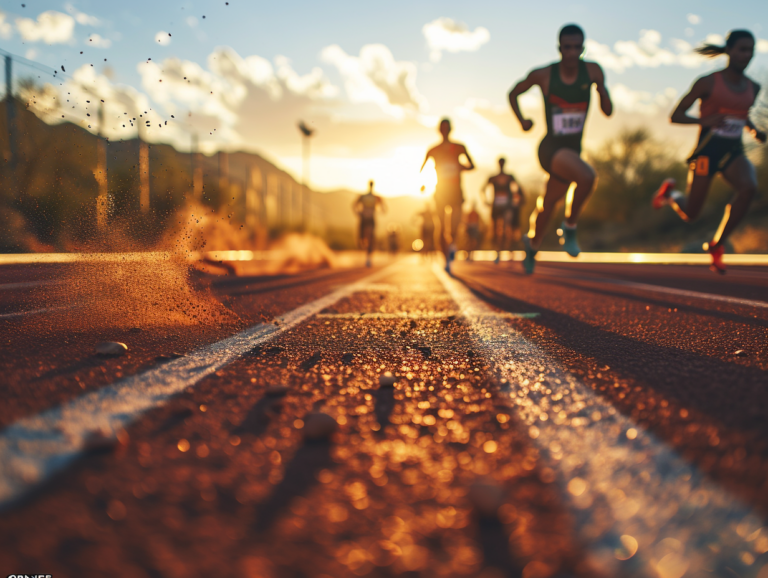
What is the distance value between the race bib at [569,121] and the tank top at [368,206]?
1075 centimetres

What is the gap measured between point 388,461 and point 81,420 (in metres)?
0.83

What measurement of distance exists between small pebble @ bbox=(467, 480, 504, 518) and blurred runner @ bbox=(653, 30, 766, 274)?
20.3 ft

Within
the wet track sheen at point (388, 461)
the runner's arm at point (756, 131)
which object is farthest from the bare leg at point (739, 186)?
the wet track sheen at point (388, 461)

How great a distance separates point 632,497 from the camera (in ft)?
3.82

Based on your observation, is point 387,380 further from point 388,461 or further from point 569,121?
point 569,121

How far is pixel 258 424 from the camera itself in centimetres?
164

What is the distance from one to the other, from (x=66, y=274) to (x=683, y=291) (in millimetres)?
5572

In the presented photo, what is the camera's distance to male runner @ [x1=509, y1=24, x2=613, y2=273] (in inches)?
249

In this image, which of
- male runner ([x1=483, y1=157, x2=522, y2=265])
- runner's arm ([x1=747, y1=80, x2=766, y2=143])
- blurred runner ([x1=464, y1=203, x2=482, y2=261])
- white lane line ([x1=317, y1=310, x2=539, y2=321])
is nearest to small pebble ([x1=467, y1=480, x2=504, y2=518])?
white lane line ([x1=317, y1=310, x2=539, y2=321])

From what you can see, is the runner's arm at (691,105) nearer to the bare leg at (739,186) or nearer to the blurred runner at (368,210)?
the bare leg at (739,186)

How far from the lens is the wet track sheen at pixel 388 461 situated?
3.18ft

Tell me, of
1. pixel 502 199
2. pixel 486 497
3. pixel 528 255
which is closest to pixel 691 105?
pixel 528 255

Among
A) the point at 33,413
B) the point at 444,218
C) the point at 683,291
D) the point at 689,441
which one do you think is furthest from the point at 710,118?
the point at 33,413

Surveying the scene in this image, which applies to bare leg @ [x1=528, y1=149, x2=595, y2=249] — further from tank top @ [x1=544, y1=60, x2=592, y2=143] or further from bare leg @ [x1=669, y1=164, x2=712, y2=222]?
bare leg @ [x1=669, y1=164, x2=712, y2=222]
